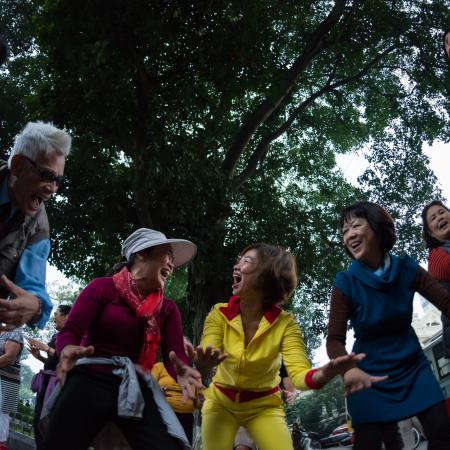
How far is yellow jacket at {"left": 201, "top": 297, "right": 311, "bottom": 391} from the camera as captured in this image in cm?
409

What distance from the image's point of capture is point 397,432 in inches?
135

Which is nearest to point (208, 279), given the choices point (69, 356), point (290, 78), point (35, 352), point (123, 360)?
point (290, 78)

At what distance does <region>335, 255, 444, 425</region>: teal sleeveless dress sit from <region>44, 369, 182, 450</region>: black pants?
1.10 metres

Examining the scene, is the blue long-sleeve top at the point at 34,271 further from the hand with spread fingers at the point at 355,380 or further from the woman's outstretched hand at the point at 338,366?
the hand with spread fingers at the point at 355,380

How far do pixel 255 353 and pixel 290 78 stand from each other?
1144cm

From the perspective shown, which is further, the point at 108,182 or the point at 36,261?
the point at 108,182

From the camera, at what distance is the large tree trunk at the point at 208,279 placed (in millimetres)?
13422

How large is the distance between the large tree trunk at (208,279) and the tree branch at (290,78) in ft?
6.07

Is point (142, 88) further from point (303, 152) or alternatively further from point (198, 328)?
point (303, 152)

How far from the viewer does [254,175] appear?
17.5 meters

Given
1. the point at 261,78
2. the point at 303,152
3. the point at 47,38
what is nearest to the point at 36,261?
the point at 47,38

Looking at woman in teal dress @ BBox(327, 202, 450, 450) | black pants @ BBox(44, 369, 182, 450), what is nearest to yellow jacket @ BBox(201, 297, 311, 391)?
woman in teal dress @ BBox(327, 202, 450, 450)

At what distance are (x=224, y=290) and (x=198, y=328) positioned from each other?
1008 mm

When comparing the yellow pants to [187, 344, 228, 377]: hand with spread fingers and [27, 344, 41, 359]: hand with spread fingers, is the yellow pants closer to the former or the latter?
[187, 344, 228, 377]: hand with spread fingers
